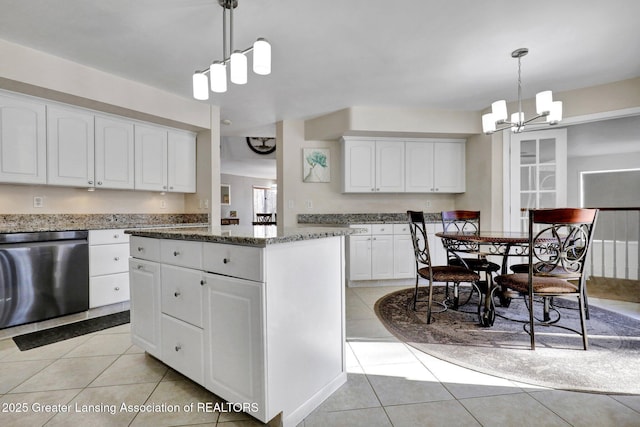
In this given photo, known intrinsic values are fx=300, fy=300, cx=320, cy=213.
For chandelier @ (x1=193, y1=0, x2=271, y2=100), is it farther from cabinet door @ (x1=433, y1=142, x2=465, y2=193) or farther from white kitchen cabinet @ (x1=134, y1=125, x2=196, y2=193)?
cabinet door @ (x1=433, y1=142, x2=465, y2=193)

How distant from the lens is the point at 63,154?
291 centimetres

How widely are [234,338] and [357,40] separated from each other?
242cm

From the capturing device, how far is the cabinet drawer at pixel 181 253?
1532 mm

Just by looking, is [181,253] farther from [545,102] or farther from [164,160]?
[545,102]

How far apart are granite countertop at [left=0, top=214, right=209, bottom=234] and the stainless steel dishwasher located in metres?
0.10

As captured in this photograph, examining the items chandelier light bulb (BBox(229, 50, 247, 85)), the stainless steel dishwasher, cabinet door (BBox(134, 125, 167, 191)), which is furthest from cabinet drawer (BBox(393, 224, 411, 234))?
the stainless steel dishwasher

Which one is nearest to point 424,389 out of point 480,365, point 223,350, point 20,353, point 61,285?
point 480,365

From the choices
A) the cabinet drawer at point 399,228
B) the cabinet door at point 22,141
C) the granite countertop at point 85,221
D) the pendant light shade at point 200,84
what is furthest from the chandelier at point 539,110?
the cabinet door at point 22,141

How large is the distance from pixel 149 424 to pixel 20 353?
1541 mm

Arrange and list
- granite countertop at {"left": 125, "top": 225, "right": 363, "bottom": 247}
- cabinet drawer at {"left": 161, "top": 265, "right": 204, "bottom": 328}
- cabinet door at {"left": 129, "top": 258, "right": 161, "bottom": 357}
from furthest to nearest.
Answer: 1. cabinet door at {"left": 129, "top": 258, "right": 161, "bottom": 357}
2. cabinet drawer at {"left": 161, "top": 265, "right": 204, "bottom": 328}
3. granite countertop at {"left": 125, "top": 225, "right": 363, "bottom": 247}

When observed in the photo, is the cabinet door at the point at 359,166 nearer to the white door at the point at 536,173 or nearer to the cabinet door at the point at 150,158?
the white door at the point at 536,173

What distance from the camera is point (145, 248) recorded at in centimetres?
189

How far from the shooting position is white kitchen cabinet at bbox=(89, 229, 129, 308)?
2873mm

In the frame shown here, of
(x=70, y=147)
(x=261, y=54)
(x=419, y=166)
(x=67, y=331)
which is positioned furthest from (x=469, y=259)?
(x=70, y=147)
